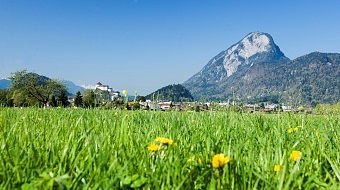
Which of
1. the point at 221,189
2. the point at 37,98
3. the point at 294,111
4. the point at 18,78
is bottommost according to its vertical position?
the point at 221,189

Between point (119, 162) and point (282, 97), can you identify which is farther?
point (282, 97)

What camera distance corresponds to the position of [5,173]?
5.26ft

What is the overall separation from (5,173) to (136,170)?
0.69 meters

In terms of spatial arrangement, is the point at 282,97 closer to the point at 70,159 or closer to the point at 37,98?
the point at 70,159

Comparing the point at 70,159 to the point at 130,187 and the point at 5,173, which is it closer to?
the point at 5,173

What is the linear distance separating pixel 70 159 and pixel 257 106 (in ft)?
16.8

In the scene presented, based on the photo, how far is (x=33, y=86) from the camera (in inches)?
3905

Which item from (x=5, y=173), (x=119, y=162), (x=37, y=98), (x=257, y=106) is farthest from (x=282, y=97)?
(x=37, y=98)

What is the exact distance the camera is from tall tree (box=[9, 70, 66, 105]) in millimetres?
98250

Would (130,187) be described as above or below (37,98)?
below

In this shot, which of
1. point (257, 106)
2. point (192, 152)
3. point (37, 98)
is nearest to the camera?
point (192, 152)

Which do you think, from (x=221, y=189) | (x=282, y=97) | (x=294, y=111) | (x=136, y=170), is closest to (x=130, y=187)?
(x=136, y=170)

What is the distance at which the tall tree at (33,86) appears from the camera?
98.2m

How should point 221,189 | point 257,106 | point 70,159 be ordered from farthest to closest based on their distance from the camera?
1. point 257,106
2. point 70,159
3. point 221,189
